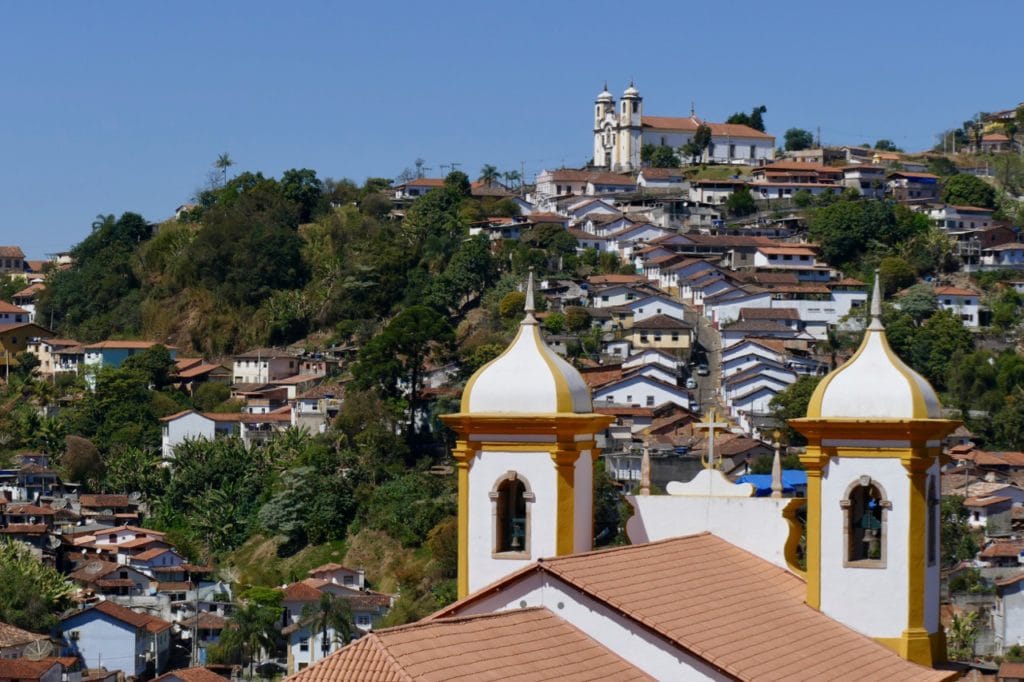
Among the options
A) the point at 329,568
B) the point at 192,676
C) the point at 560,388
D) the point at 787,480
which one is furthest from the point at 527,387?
the point at 329,568

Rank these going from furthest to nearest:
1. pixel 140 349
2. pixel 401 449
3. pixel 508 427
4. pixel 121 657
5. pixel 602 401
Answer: pixel 140 349 → pixel 602 401 → pixel 401 449 → pixel 121 657 → pixel 508 427

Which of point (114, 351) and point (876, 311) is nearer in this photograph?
point (876, 311)

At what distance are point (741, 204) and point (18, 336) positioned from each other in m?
34.3

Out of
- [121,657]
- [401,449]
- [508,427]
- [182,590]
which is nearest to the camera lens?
[508,427]

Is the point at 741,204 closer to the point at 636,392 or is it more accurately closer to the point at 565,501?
the point at 636,392

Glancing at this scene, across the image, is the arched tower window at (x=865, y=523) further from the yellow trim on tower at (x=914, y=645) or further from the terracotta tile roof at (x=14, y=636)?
the terracotta tile roof at (x=14, y=636)

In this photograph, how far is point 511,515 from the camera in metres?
18.7

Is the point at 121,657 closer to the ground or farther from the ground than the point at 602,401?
closer to the ground

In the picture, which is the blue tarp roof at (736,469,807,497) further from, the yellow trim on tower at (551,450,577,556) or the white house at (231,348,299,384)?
the white house at (231,348,299,384)

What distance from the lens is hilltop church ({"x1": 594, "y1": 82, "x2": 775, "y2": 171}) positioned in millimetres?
112125

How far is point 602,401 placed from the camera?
6819 cm

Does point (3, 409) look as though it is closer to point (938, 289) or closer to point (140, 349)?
point (140, 349)

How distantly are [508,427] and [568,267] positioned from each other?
65.9m

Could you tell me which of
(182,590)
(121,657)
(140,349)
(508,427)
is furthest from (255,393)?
(508,427)
